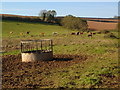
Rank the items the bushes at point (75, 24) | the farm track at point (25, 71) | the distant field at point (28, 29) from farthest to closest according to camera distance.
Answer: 1. the bushes at point (75, 24)
2. the distant field at point (28, 29)
3. the farm track at point (25, 71)

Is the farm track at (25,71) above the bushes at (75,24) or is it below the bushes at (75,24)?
below

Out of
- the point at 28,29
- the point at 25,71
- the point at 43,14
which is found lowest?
the point at 25,71

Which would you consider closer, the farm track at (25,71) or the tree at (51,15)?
the farm track at (25,71)

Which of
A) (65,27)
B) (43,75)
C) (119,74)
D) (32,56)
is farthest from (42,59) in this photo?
(65,27)

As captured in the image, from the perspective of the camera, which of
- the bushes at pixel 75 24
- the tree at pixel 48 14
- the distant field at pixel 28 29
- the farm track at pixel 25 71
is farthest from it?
the tree at pixel 48 14

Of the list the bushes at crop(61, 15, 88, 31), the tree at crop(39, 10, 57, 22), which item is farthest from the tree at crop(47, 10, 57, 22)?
the bushes at crop(61, 15, 88, 31)

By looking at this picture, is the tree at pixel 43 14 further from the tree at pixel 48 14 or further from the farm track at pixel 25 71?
the farm track at pixel 25 71

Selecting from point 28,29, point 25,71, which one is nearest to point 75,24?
point 28,29

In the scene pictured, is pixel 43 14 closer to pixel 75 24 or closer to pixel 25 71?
pixel 75 24

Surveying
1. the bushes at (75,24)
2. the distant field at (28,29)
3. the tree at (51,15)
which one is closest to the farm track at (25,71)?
the distant field at (28,29)

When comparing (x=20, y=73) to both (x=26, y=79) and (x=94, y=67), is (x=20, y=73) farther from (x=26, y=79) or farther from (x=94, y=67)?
(x=94, y=67)

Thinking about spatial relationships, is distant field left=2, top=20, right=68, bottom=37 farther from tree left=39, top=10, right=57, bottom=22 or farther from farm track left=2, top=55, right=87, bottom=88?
farm track left=2, top=55, right=87, bottom=88

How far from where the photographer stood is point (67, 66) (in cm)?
1199

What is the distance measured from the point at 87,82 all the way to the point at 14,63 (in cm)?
580
